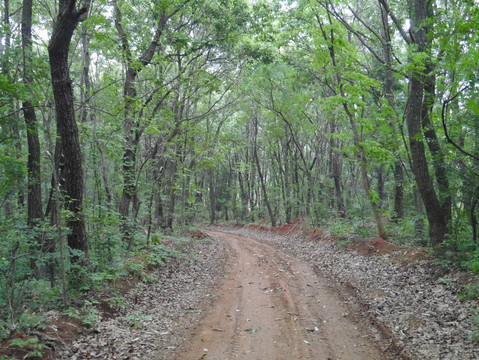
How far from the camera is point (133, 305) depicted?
7051 mm

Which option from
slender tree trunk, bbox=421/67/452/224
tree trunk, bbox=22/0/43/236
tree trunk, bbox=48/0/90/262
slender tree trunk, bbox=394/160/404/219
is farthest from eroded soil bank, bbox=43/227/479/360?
slender tree trunk, bbox=394/160/404/219

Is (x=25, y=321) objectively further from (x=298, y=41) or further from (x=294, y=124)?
(x=294, y=124)

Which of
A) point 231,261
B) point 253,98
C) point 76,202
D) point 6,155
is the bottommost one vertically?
point 231,261

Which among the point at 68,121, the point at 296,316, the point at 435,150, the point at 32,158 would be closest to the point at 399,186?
the point at 435,150

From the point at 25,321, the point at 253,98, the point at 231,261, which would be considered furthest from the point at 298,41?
the point at 25,321

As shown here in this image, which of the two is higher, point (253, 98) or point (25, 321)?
point (253, 98)

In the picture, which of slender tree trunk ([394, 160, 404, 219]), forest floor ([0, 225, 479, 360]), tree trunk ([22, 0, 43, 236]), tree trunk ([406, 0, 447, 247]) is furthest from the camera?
slender tree trunk ([394, 160, 404, 219])

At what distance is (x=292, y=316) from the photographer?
661cm

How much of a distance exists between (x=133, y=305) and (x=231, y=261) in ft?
20.7

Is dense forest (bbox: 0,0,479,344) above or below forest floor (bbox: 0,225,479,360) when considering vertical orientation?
above

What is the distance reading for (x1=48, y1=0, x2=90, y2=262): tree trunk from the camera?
19.7 feet

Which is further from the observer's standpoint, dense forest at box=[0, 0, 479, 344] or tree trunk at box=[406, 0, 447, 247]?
tree trunk at box=[406, 0, 447, 247]

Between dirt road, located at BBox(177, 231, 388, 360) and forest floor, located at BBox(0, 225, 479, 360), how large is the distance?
0.02 m

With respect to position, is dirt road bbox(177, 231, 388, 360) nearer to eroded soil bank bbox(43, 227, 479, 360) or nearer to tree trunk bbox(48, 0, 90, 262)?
eroded soil bank bbox(43, 227, 479, 360)
